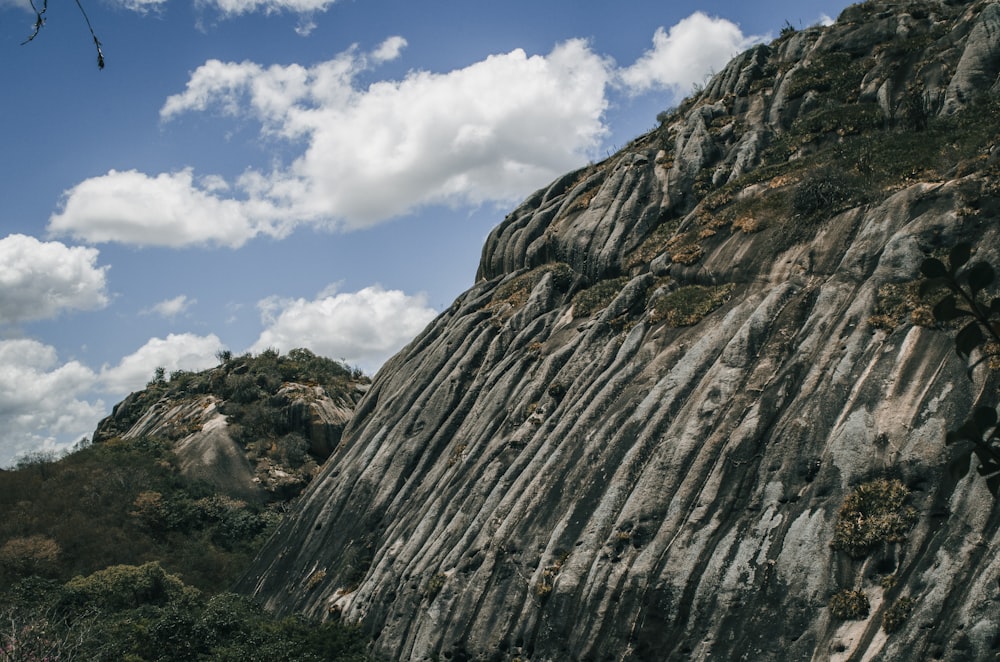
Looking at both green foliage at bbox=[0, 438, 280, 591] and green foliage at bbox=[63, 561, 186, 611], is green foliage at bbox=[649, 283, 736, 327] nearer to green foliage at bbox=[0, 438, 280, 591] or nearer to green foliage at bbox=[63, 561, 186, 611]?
green foliage at bbox=[63, 561, 186, 611]

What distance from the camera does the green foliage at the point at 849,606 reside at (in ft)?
75.0

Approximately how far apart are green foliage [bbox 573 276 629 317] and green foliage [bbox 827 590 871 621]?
939 inches

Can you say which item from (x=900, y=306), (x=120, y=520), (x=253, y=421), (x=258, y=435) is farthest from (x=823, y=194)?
(x=253, y=421)

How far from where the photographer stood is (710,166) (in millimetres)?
51531

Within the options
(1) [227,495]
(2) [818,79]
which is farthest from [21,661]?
(2) [818,79]


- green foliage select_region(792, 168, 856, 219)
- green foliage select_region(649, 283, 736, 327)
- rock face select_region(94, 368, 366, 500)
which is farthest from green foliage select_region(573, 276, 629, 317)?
rock face select_region(94, 368, 366, 500)

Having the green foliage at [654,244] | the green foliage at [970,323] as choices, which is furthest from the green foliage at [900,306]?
A: the green foliage at [970,323]

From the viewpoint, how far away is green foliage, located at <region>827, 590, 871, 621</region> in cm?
2286

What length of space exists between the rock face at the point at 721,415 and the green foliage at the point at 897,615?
0.20 feet

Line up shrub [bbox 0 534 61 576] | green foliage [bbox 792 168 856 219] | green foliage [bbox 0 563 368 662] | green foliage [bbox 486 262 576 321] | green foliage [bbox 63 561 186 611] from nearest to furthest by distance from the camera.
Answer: green foliage [bbox 0 563 368 662], green foliage [bbox 792 168 856 219], green foliage [bbox 63 561 186 611], green foliage [bbox 486 262 576 321], shrub [bbox 0 534 61 576]

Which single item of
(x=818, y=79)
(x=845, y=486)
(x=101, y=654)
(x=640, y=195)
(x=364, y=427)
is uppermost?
(x=818, y=79)

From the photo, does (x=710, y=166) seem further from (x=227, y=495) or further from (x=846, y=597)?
(x=227, y=495)

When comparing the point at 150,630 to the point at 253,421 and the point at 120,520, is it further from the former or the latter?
the point at 253,421

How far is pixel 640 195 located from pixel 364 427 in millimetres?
25140
